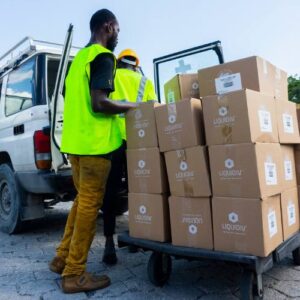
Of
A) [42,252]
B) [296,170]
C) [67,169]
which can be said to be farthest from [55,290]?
[296,170]

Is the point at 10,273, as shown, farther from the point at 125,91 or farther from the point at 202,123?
the point at 202,123

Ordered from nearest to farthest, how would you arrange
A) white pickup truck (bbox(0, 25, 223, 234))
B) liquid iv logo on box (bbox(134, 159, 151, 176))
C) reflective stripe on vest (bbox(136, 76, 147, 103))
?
liquid iv logo on box (bbox(134, 159, 151, 176))
reflective stripe on vest (bbox(136, 76, 147, 103))
white pickup truck (bbox(0, 25, 223, 234))

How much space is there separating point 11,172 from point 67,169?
949 mm

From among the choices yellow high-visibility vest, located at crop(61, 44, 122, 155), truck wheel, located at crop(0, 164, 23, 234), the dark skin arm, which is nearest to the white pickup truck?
truck wheel, located at crop(0, 164, 23, 234)

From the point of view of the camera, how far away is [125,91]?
3.41 metres

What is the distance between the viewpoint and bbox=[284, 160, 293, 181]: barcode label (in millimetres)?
2673

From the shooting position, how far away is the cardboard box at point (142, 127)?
2773 mm

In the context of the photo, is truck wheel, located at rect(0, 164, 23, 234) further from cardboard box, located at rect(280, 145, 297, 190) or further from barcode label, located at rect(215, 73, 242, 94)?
cardboard box, located at rect(280, 145, 297, 190)

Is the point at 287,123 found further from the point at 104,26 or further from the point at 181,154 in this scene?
the point at 104,26

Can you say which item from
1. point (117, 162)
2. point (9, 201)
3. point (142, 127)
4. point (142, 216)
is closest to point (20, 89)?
point (9, 201)

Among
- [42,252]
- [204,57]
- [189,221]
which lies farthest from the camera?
[204,57]

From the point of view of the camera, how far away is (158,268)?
9.12ft

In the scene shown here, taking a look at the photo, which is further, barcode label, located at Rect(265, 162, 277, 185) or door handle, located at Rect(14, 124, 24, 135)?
door handle, located at Rect(14, 124, 24, 135)

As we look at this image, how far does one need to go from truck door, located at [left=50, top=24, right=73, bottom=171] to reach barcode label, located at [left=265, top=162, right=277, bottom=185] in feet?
7.01
